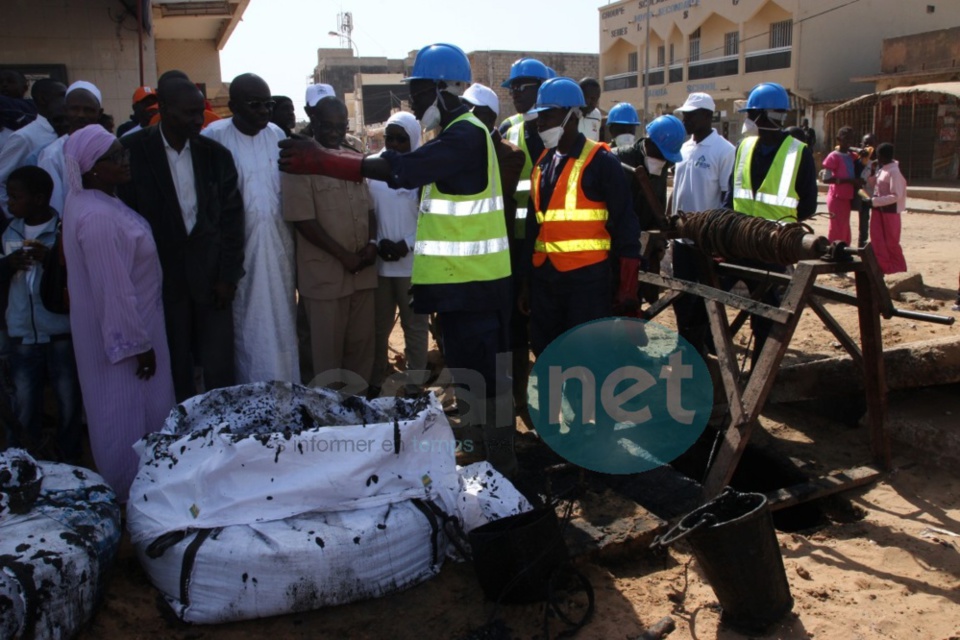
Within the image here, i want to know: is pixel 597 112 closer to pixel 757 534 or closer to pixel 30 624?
pixel 757 534

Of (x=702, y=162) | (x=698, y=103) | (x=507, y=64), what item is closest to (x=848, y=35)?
(x=507, y=64)

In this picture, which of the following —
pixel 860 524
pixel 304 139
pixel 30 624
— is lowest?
pixel 860 524

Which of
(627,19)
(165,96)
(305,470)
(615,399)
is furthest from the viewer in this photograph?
(627,19)

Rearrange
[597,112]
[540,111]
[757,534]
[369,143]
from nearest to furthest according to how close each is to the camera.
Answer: [757,534], [540,111], [597,112], [369,143]

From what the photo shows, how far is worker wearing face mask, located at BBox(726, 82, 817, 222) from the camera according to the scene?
4.93 metres

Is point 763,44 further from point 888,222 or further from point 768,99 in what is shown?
point 768,99

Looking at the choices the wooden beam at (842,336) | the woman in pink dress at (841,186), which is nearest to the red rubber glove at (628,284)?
the wooden beam at (842,336)

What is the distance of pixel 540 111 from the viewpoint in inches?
160

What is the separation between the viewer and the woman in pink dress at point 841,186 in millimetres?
9586

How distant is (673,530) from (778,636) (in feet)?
1.70

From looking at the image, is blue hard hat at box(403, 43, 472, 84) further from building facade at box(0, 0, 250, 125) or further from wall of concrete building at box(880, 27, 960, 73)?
wall of concrete building at box(880, 27, 960, 73)

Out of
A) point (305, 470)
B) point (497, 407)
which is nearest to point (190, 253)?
point (305, 470)

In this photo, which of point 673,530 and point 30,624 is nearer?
point 30,624

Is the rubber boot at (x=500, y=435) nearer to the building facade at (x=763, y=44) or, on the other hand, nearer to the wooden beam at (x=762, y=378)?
the wooden beam at (x=762, y=378)
